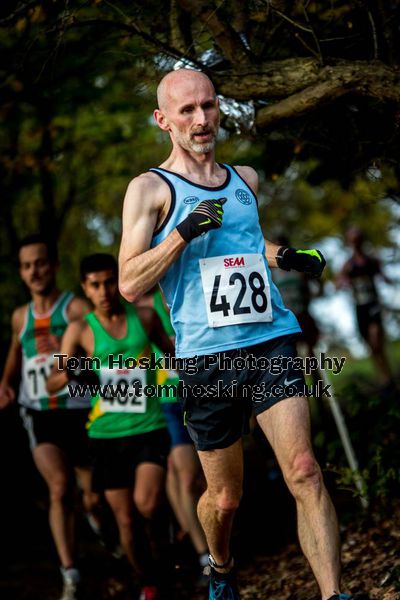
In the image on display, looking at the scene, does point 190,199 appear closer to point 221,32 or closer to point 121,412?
point 221,32

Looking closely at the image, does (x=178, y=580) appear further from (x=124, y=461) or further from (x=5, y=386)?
(x=5, y=386)

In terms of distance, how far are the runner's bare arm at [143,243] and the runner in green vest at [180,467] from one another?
2416 millimetres

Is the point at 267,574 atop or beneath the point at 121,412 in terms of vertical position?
beneath

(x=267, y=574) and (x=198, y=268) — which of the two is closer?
(x=198, y=268)

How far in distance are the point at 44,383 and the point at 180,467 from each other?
45.8 inches

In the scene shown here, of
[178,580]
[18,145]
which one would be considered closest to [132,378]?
[178,580]

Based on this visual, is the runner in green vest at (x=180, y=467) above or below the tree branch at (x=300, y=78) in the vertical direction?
below

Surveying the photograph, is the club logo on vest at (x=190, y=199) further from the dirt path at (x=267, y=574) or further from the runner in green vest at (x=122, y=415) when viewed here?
the runner in green vest at (x=122, y=415)

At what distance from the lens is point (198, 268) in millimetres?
4367

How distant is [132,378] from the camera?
638cm

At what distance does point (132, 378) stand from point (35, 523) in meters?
3.59

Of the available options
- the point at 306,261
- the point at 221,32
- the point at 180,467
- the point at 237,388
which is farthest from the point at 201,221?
the point at 180,467

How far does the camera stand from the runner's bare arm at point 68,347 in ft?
21.5

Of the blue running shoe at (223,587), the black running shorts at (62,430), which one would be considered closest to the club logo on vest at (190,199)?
the blue running shoe at (223,587)
